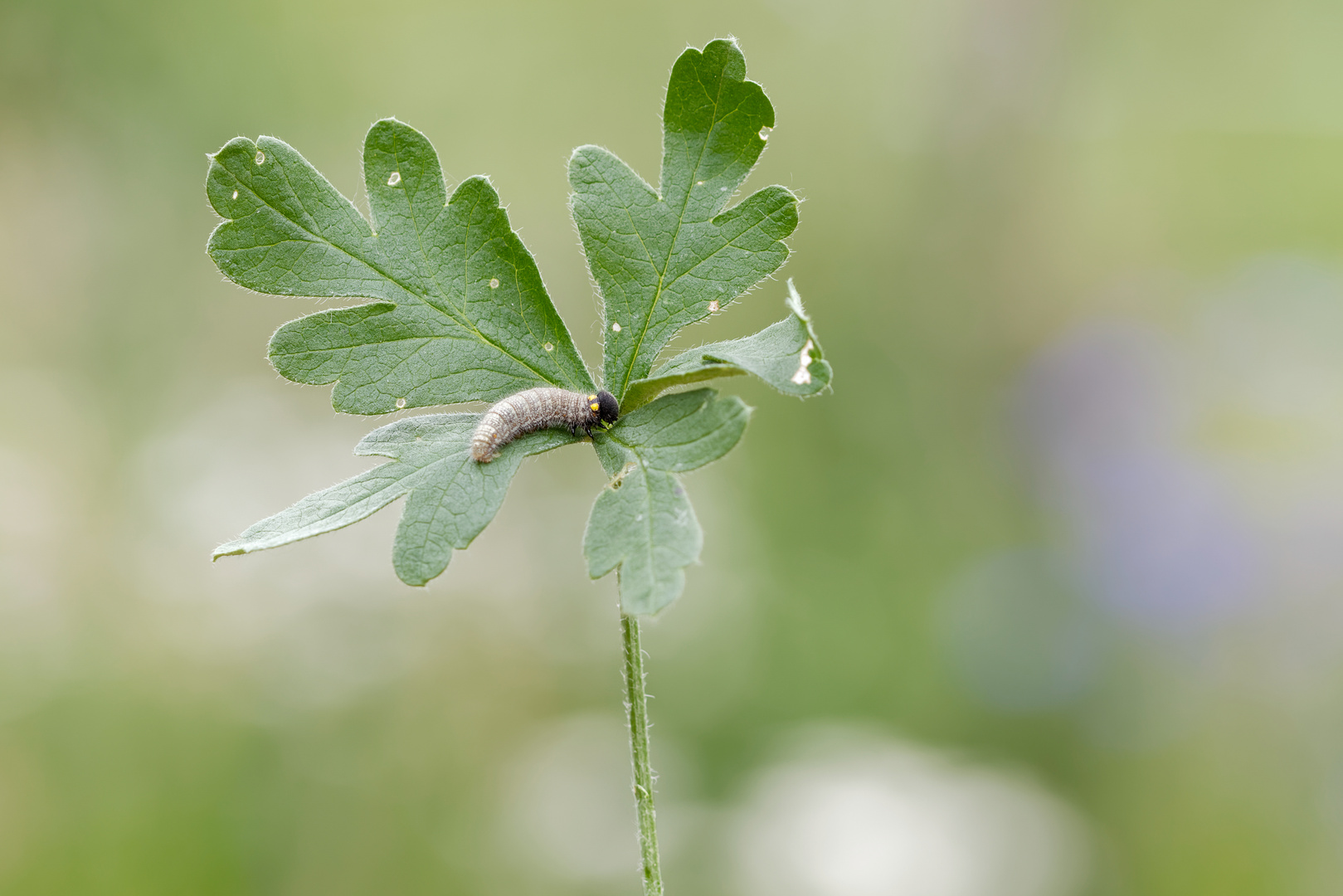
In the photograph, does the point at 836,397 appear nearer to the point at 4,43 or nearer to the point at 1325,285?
the point at 1325,285

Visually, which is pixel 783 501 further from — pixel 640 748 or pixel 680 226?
pixel 640 748

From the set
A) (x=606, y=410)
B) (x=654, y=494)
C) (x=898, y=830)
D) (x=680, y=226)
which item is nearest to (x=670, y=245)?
(x=680, y=226)

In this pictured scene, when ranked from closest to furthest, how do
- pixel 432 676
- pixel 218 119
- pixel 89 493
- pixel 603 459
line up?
pixel 603 459
pixel 432 676
pixel 89 493
pixel 218 119

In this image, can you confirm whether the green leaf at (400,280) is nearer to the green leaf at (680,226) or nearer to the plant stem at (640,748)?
the green leaf at (680,226)

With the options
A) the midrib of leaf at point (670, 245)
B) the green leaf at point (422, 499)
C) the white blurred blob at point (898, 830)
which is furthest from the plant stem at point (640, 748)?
the white blurred blob at point (898, 830)

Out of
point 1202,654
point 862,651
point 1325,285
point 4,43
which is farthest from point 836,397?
point 4,43

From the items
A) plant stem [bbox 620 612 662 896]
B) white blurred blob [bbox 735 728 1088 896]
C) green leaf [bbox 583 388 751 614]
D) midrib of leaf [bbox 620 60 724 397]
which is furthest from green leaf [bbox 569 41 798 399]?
white blurred blob [bbox 735 728 1088 896]

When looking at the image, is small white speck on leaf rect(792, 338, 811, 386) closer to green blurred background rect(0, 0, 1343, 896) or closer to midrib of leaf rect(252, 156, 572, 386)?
midrib of leaf rect(252, 156, 572, 386)
